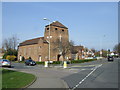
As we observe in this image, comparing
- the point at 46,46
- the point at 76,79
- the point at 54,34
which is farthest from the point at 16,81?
the point at 54,34

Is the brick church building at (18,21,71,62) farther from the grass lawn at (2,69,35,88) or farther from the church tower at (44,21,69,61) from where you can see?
the grass lawn at (2,69,35,88)

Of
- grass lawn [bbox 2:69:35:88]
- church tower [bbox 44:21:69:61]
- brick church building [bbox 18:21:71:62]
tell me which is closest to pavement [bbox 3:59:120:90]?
grass lawn [bbox 2:69:35:88]

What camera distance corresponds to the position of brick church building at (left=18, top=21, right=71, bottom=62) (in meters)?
58.6

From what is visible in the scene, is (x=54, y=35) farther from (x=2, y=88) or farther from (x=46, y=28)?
(x=2, y=88)

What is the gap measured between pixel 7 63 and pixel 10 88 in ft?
71.0

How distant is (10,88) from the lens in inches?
369

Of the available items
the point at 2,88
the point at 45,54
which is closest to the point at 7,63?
the point at 2,88

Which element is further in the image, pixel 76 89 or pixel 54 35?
pixel 54 35

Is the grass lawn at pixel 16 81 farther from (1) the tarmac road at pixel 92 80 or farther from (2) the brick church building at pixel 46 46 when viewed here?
(2) the brick church building at pixel 46 46

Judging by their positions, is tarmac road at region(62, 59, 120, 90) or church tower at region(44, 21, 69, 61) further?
church tower at region(44, 21, 69, 61)

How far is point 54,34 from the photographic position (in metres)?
63.3

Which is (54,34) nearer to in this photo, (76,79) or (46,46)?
(46,46)

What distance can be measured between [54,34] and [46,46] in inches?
257

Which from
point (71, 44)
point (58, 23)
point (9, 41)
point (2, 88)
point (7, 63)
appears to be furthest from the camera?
point (9, 41)
